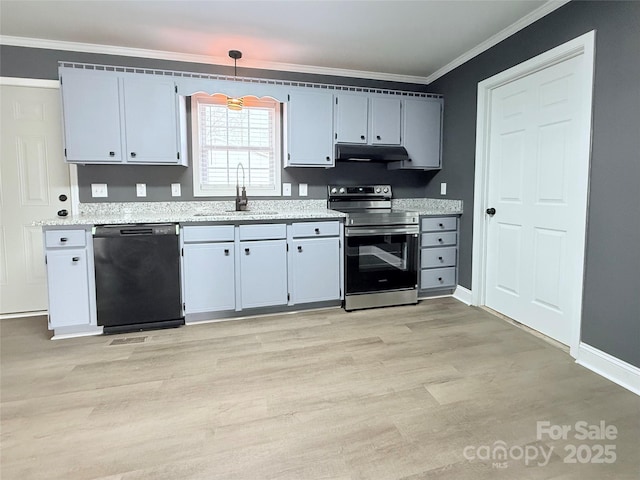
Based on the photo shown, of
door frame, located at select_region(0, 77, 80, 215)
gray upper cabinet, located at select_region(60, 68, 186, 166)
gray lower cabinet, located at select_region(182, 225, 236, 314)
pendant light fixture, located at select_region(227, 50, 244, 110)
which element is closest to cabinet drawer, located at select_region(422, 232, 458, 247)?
gray lower cabinet, located at select_region(182, 225, 236, 314)

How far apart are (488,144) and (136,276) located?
337cm

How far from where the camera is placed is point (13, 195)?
319 cm

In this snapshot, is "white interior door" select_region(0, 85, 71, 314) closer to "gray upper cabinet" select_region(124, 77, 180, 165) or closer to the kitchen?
the kitchen

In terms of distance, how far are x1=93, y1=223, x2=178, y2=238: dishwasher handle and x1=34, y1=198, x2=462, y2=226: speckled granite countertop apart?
4cm

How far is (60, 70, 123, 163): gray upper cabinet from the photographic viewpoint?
2.88 metres

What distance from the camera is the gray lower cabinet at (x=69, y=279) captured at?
269 cm

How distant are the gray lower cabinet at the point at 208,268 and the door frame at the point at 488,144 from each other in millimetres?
2386

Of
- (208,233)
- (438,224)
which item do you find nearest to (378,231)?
(438,224)

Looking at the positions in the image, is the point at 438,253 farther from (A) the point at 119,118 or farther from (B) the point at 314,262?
(A) the point at 119,118

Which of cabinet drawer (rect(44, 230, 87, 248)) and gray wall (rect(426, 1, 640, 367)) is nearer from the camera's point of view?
gray wall (rect(426, 1, 640, 367))

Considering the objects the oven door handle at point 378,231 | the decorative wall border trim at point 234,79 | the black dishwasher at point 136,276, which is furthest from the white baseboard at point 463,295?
the black dishwasher at point 136,276

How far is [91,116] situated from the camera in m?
2.94

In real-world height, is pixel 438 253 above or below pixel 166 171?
below

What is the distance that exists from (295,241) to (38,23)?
2735mm
